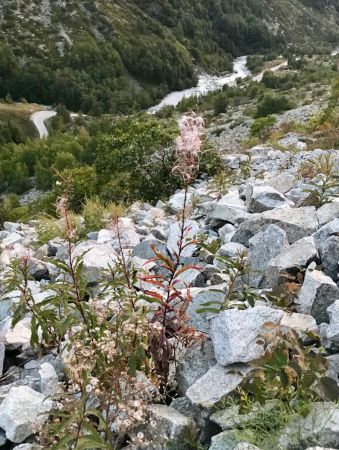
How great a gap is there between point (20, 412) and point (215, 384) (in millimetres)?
1506

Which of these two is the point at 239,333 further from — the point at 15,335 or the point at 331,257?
the point at 15,335

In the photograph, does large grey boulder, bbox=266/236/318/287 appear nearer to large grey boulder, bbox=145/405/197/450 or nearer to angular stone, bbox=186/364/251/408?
angular stone, bbox=186/364/251/408

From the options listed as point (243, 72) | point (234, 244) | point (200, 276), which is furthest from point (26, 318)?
point (243, 72)

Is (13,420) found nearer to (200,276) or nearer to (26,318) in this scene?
(26,318)

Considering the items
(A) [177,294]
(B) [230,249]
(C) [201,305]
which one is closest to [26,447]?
(A) [177,294]

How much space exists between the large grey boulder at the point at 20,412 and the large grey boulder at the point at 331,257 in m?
3.03

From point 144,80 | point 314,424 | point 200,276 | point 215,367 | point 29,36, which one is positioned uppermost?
point 314,424

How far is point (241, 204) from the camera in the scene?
8.70 meters

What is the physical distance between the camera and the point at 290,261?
211 inches

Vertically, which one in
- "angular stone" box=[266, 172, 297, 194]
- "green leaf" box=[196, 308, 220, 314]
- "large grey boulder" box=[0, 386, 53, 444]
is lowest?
"angular stone" box=[266, 172, 297, 194]

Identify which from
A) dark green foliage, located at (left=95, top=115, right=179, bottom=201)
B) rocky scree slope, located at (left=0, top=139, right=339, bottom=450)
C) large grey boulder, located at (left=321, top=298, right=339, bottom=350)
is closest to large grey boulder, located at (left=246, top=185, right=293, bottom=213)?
rocky scree slope, located at (left=0, top=139, right=339, bottom=450)

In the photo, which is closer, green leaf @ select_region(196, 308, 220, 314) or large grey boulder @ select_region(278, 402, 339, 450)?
large grey boulder @ select_region(278, 402, 339, 450)

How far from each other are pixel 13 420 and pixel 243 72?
161805 millimetres

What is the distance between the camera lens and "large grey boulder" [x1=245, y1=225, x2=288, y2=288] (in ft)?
18.6
